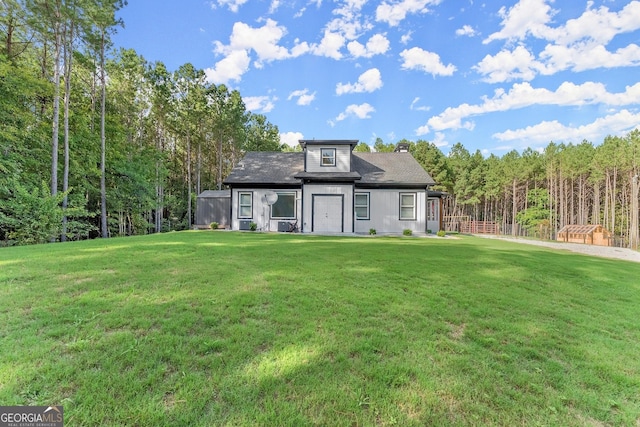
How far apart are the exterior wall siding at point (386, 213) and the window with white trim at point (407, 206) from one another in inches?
6.7

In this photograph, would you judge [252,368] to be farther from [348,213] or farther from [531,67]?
[531,67]

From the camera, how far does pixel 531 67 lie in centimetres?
1931

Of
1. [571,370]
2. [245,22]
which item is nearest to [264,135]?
[245,22]

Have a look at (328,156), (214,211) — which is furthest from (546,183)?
(214,211)

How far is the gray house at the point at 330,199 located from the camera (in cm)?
1486

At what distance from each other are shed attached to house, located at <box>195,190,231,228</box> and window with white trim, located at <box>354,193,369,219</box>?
942 cm

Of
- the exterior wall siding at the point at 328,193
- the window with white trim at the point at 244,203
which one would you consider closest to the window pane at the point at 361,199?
the exterior wall siding at the point at 328,193

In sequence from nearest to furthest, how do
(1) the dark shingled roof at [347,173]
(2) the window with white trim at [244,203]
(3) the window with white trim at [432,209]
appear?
(1) the dark shingled roof at [347,173]
(2) the window with white trim at [244,203]
(3) the window with white trim at [432,209]

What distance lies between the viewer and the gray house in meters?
14.9

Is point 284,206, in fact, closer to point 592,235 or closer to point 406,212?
point 406,212

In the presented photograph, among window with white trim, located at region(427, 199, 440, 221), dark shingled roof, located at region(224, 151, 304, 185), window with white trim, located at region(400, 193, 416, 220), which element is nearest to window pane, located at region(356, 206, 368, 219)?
window with white trim, located at region(400, 193, 416, 220)

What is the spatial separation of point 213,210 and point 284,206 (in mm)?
7004

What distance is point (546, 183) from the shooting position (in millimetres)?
38969

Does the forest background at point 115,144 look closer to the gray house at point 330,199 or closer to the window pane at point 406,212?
the gray house at point 330,199
